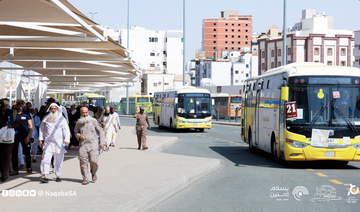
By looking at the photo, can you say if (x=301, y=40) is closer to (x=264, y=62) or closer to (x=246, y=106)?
(x=264, y=62)

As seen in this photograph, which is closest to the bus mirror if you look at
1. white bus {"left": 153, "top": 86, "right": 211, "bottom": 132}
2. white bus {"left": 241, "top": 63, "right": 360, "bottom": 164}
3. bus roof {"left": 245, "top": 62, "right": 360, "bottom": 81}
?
white bus {"left": 241, "top": 63, "right": 360, "bottom": 164}

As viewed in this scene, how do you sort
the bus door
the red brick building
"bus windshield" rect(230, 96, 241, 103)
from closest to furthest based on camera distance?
the bus door < "bus windshield" rect(230, 96, 241, 103) < the red brick building

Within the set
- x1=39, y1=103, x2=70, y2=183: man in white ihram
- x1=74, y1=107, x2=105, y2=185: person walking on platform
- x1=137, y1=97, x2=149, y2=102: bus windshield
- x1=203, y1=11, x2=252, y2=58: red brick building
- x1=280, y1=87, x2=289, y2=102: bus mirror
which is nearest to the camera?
x1=74, y1=107, x2=105, y2=185: person walking on platform

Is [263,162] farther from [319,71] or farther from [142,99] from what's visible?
[142,99]

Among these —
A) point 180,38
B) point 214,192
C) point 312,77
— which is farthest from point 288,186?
point 180,38

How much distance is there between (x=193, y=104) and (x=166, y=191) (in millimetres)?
22973

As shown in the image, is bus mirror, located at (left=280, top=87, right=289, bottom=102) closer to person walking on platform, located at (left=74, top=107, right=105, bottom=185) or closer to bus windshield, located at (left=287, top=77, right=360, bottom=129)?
bus windshield, located at (left=287, top=77, right=360, bottom=129)

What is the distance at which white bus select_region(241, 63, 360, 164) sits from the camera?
13484 millimetres

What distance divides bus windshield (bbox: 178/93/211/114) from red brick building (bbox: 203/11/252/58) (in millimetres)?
140039
